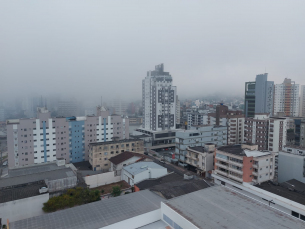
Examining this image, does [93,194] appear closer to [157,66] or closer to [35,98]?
[157,66]

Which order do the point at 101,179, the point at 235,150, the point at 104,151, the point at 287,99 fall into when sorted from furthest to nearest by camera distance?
the point at 287,99
the point at 104,151
the point at 235,150
the point at 101,179

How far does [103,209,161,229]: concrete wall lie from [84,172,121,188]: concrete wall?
991cm

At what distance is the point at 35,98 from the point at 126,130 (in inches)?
1095

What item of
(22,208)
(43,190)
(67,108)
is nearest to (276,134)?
(43,190)

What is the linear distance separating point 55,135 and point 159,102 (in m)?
18.8

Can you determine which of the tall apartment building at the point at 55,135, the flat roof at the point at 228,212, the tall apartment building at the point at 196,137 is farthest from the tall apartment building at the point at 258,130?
the flat roof at the point at 228,212

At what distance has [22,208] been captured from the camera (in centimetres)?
1245

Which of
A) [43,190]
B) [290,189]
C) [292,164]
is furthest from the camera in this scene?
[292,164]

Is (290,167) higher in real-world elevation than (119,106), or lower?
lower

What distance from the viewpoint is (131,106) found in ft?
234

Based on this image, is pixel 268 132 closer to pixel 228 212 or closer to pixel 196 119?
pixel 228 212

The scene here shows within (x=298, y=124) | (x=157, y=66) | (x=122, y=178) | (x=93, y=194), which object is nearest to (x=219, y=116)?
(x=298, y=124)

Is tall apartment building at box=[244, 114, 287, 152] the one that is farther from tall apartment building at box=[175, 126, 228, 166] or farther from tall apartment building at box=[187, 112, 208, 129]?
tall apartment building at box=[187, 112, 208, 129]

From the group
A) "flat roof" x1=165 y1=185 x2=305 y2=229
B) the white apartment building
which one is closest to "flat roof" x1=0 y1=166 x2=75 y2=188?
"flat roof" x1=165 y1=185 x2=305 y2=229
